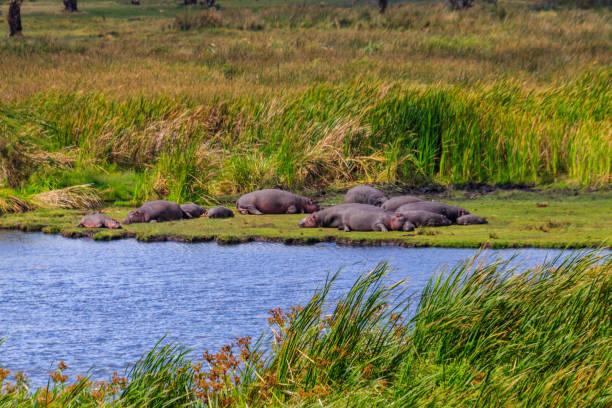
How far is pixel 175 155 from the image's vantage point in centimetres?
1627

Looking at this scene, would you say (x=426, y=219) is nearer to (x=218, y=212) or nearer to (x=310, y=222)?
(x=310, y=222)

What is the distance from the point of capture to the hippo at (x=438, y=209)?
14.3m

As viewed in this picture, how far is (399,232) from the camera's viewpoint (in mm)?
13523

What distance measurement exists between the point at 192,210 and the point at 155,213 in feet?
2.20

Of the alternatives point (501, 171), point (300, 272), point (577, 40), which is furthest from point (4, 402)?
point (577, 40)

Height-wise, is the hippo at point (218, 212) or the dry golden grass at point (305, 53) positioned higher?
the dry golden grass at point (305, 53)

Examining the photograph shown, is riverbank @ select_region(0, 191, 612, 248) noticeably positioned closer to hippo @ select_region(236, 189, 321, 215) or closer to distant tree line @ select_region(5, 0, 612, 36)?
hippo @ select_region(236, 189, 321, 215)

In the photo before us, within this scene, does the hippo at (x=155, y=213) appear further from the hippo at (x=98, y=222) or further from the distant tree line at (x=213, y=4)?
the distant tree line at (x=213, y=4)

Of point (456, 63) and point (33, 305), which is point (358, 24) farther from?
point (33, 305)

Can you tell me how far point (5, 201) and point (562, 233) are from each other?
8825mm

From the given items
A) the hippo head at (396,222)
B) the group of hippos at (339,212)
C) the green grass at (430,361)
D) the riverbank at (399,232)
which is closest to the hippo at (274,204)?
the group of hippos at (339,212)

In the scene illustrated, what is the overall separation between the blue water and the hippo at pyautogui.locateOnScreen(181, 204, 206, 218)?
1663 mm

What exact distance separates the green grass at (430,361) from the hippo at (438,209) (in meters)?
6.81

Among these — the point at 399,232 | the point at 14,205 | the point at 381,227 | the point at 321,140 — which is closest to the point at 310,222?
the point at 381,227
